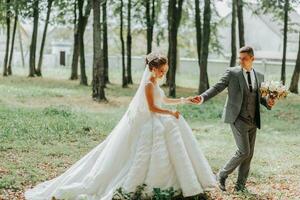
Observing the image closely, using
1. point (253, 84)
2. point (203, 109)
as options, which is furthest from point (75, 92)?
point (253, 84)

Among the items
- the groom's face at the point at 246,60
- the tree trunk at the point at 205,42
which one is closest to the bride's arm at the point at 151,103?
the groom's face at the point at 246,60

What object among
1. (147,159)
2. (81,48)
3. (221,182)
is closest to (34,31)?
(81,48)

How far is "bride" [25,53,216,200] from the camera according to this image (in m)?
7.90

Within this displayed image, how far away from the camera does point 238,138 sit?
8891 mm

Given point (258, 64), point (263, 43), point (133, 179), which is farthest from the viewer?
point (263, 43)

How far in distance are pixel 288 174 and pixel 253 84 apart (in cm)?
317

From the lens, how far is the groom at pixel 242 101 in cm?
883

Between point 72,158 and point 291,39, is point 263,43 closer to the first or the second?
point 291,39

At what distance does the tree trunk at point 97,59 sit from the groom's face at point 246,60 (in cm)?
1467

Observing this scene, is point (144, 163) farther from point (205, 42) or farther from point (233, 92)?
point (205, 42)

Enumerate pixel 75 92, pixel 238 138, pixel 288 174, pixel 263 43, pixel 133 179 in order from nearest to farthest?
1. pixel 133 179
2. pixel 238 138
3. pixel 288 174
4. pixel 75 92
5. pixel 263 43

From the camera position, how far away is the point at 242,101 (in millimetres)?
8852

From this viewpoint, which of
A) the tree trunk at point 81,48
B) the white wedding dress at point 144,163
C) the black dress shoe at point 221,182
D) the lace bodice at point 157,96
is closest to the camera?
the white wedding dress at point 144,163

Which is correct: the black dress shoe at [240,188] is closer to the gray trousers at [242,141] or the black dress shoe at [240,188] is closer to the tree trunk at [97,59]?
the gray trousers at [242,141]
